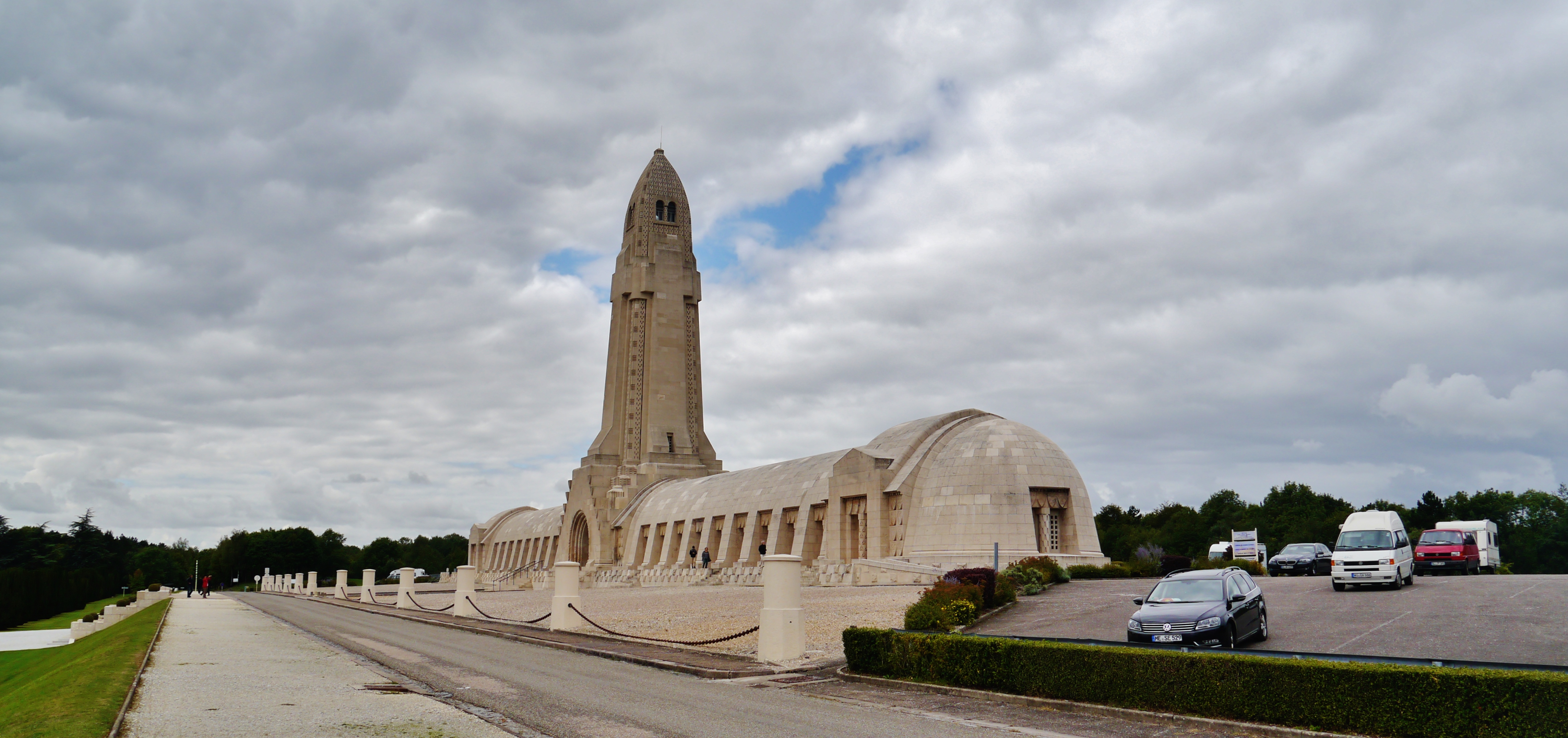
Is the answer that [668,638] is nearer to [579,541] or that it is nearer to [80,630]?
[80,630]

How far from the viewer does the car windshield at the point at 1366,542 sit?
2133cm

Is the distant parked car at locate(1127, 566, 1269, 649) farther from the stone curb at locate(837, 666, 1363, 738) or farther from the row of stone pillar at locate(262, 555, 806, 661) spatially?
the row of stone pillar at locate(262, 555, 806, 661)

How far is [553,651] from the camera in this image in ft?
60.3

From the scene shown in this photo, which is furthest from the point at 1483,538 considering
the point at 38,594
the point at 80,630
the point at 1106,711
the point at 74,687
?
the point at 38,594

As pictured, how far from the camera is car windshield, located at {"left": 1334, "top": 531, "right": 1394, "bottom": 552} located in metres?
21.3

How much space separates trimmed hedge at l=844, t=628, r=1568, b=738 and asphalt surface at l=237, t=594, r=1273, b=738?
1.51 ft

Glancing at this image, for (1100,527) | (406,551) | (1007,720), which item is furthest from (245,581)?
(1007,720)

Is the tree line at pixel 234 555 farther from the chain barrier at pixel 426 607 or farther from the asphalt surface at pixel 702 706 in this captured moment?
the asphalt surface at pixel 702 706

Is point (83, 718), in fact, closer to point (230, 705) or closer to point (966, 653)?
point (230, 705)

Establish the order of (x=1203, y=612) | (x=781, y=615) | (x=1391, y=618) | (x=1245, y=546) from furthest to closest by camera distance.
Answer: (x=1245, y=546)
(x=1391, y=618)
(x=781, y=615)
(x=1203, y=612)

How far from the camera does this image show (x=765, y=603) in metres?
15.6

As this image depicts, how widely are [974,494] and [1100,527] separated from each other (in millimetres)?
53474

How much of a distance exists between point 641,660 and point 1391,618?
12.3 m

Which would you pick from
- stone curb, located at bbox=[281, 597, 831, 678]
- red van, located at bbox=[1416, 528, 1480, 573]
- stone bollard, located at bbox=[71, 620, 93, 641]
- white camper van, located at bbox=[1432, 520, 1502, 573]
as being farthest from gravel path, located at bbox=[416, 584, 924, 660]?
white camper van, located at bbox=[1432, 520, 1502, 573]
